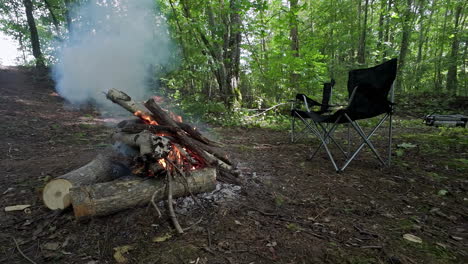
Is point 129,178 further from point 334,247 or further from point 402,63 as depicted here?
point 402,63

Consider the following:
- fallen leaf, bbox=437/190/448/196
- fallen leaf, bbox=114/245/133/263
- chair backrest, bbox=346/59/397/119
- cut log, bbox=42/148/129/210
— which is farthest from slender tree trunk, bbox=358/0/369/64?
fallen leaf, bbox=114/245/133/263

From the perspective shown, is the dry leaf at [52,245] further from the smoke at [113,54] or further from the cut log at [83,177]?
the smoke at [113,54]

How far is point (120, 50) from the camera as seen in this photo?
10.4m

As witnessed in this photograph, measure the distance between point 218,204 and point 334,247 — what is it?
957 millimetres

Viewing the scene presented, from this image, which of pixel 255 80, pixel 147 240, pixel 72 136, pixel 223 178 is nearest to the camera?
pixel 147 240

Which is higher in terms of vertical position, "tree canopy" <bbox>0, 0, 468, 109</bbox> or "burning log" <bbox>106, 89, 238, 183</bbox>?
"tree canopy" <bbox>0, 0, 468, 109</bbox>

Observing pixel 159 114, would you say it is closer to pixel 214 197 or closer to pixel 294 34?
pixel 214 197

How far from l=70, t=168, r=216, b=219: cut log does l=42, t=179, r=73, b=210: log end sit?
27 centimetres

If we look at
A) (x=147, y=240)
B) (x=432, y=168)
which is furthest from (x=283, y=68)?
(x=147, y=240)

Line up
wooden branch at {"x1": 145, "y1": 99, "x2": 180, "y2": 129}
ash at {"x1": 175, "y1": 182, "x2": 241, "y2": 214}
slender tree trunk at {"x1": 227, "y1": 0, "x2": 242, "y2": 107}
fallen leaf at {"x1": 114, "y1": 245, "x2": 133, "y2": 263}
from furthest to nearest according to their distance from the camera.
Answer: slender tree trunk at {"x1": 227, "y1": 0, "x2": 242, "y2": 107} < wooden branch at {"x1": 145, "y1": 99, "x2": 180, "y2": 129} < ash at {"x1": 175, "y1": 182, "x2": 241, "y2": 214} < fallen leaf at {"x1": 114, "y1": 245, "x2": 133, "y2": 263}

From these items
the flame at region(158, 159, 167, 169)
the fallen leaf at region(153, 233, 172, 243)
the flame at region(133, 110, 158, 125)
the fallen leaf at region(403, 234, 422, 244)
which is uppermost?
the flame at region(133, 110, 158, 125)

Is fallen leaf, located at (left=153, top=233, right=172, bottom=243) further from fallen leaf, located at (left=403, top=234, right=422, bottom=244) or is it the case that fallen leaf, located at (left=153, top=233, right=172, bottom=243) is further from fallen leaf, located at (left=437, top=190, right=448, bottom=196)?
fallen leaf, located at (left=437, top=190, right=448, bottom=196)

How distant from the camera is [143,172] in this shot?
76.5 inches

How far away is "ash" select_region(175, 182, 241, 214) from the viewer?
191cm
